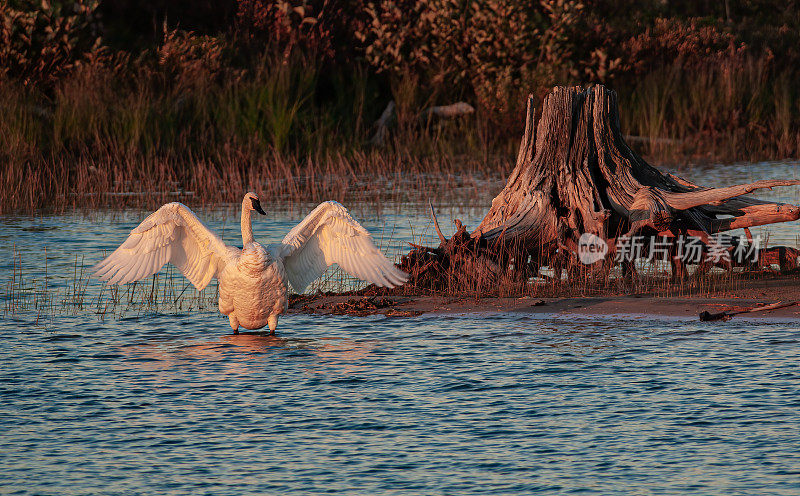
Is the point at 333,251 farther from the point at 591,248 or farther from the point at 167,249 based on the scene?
the point at 591,248

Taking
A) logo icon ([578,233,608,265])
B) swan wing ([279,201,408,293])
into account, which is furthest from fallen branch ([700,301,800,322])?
swan wing ([279,201,408,293])

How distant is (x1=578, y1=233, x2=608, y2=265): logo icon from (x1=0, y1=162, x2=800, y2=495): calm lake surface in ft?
5.03

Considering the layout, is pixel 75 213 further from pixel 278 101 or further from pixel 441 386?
pixel 441 386

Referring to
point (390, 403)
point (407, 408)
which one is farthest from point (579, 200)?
point (407, 408)

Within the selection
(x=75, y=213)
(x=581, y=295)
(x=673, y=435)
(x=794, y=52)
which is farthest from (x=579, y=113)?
(x=794, y=52)

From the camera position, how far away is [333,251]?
1109 centimetres

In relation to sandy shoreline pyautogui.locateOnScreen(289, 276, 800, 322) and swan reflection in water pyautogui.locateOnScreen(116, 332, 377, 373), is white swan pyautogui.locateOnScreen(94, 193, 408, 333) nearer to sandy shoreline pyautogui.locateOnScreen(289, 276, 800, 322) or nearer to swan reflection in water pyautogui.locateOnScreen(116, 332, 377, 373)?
swan reflection in water pyautogui.locateOnScreen(116, 332, 377, 373)

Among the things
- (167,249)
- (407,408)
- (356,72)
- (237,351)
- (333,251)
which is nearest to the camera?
(407,408)

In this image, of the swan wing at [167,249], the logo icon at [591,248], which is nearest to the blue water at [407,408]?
the swan wing at [167,249]

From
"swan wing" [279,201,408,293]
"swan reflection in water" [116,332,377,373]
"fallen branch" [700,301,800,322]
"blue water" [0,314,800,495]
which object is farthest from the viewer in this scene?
"fallen branch" [700,301,800,322]

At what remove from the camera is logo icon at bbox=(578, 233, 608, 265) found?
12.6 metres

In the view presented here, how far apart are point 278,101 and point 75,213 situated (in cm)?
574

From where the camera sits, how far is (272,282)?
412 inches

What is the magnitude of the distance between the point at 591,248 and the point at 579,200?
497 mm
